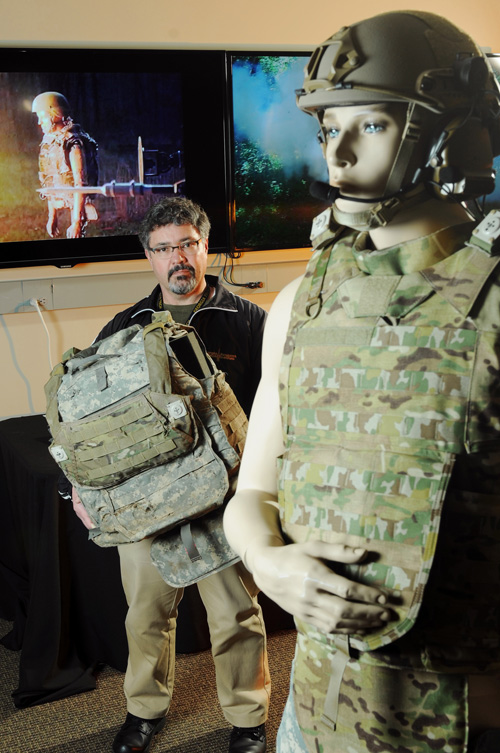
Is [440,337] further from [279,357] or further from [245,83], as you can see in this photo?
[245,83]

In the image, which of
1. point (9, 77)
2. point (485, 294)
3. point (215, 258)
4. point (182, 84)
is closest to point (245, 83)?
point (182, 84)

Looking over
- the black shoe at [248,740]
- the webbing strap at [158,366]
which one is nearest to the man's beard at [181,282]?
the webbing strap at [158,366]

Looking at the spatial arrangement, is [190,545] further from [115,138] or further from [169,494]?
[115,138]

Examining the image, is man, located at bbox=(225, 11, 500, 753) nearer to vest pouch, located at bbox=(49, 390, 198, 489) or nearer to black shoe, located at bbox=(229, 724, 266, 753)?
vest pouch, located at bbox=(49, 390, 198, 489)

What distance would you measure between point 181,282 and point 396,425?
184 centimetres

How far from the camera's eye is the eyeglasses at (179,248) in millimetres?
2764

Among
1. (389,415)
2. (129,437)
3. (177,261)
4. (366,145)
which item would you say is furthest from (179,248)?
(389,415)

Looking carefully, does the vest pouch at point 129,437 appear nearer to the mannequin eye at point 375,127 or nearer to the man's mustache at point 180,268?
the man's mustache at point 180,268

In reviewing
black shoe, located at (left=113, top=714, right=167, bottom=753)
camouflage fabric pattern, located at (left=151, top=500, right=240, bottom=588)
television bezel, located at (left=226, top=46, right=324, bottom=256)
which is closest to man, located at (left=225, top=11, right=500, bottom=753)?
camouflage fabric pattern, located at (left=151, top=500, right=240, bottom=588)

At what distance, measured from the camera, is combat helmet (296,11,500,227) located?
1.03 metres

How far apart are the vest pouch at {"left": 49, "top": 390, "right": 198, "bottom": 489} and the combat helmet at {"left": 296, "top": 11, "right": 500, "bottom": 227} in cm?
116

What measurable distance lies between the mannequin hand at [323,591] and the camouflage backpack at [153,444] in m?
1.14

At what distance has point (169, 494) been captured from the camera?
85.1 inches

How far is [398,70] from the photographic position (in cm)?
104
